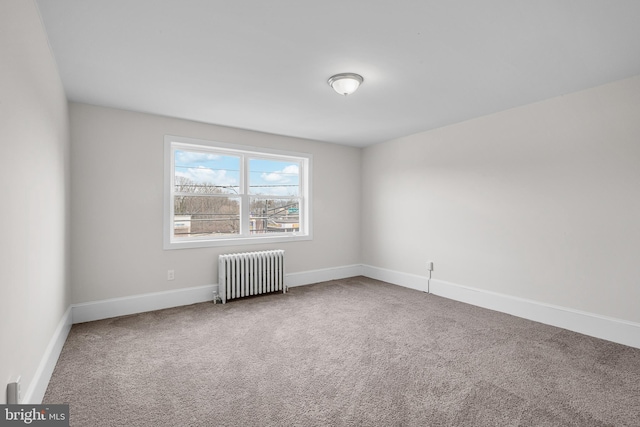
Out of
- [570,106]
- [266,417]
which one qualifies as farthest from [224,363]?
[570,106]

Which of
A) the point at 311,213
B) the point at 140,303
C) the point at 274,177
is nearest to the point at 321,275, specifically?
the point at 311,213

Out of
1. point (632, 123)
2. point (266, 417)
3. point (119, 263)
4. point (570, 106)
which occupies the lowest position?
point (266, 417)

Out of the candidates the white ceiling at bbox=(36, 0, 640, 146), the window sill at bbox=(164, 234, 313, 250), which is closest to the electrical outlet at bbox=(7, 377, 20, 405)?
the white ceiling at bbox=(36, 0, 640, 146)

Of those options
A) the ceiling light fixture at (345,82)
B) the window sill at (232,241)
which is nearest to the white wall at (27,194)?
the window sill at (232,241)

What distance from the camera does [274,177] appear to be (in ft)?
16.1

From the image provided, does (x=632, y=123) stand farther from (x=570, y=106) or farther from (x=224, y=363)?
(x=224, y=363)

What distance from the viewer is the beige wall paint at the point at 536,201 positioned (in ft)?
9.36

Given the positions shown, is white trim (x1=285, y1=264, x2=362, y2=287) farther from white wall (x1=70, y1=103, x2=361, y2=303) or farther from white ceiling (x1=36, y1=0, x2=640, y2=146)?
white ceiling (x1=36, y1=0, x2=640, y2=146)

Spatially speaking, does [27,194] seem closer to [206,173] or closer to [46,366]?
[46,366]

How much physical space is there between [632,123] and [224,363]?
13.7 ft

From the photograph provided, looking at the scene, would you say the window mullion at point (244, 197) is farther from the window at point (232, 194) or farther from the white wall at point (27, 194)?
the white wall at point (27, 194)

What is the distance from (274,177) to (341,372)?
327cm

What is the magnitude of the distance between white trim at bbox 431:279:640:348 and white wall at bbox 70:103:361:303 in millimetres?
3099

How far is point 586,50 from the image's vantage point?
230 cm
